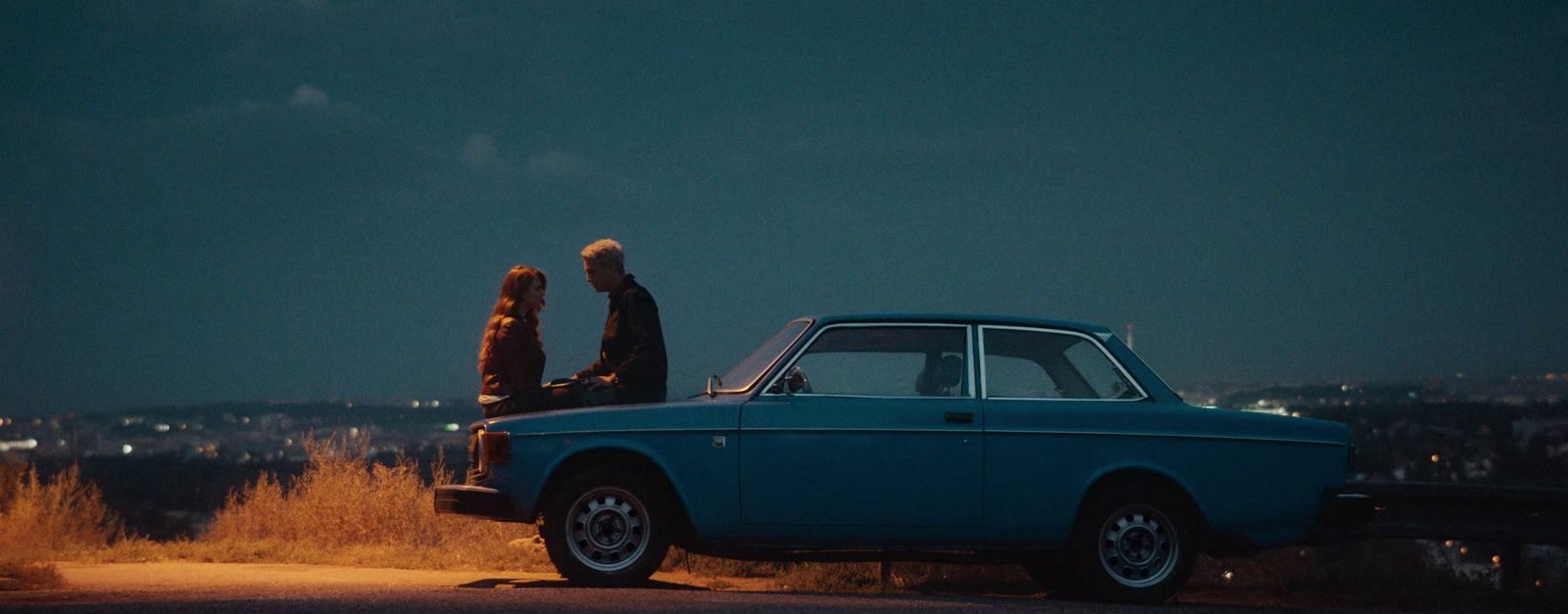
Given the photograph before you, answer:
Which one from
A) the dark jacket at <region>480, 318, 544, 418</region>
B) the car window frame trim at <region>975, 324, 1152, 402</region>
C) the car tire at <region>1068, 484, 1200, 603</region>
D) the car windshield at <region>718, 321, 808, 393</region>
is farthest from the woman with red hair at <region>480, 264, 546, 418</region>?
the car tire at <region>1068, 484, 1200, 603</region>

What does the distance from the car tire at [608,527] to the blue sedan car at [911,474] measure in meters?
0.01

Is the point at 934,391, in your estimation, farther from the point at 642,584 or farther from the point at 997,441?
the point at 642,584

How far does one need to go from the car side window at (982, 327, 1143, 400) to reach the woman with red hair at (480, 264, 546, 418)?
9.93ft

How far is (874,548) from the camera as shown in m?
8.04

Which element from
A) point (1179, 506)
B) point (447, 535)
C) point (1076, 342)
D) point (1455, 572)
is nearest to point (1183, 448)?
point (1179, 506)

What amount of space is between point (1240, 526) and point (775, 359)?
Answer: 2926 millimetres

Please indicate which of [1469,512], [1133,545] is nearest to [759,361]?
[1133,545]

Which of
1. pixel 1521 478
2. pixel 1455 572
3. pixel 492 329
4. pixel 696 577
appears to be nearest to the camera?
pixel 492 329

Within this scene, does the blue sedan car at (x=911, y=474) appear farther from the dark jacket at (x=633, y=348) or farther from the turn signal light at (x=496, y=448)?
the dark jacket at (x=633, y=348)

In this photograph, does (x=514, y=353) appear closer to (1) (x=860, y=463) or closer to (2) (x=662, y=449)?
(2) (x=662, y=449)

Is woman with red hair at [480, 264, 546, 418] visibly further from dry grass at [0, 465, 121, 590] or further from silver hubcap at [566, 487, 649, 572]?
dry grass at [0, 465, 121, 590]

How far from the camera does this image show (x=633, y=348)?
29.4 ft

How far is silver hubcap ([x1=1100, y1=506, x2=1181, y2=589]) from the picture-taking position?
806cm

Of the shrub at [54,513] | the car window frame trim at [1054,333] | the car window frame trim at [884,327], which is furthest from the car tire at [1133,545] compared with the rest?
the shrub at [54,513]
